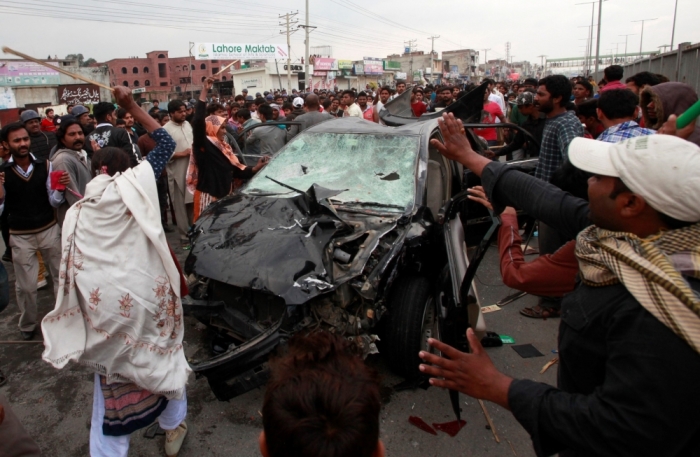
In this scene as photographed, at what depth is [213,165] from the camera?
17.2 feet

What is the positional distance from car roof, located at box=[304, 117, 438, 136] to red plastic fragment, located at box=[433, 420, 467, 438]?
252 cm

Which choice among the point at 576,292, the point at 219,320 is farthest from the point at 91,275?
the point at 576,292

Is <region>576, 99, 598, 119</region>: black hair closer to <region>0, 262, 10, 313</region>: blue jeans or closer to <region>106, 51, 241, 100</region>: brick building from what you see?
<region>0, 262, 10, 313</region>: blue jeans

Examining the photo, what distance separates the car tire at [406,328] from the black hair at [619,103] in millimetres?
2132

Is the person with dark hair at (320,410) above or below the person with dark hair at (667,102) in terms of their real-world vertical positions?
below

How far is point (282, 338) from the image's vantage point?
2713 mm

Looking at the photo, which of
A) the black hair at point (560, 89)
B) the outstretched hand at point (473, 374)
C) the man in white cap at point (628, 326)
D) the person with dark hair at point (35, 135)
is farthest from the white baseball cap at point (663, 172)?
the person with dark hair at point (35, 135)

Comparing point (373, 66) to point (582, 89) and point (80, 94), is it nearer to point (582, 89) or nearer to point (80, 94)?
point (80, 94)

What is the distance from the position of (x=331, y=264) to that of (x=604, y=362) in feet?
6.33

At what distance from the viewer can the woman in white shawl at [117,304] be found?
2047 mm

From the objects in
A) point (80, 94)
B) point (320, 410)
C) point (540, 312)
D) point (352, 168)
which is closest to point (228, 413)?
point (352, 168)

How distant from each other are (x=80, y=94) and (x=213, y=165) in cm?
3712

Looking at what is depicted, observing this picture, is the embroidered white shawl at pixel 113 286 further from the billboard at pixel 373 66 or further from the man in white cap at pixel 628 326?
the billboard at pixel 373 66

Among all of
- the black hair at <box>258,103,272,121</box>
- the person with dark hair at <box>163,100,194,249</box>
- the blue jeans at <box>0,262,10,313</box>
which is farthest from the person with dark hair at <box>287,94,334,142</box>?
the blue jeans at <box>0,262,10,313</box>
